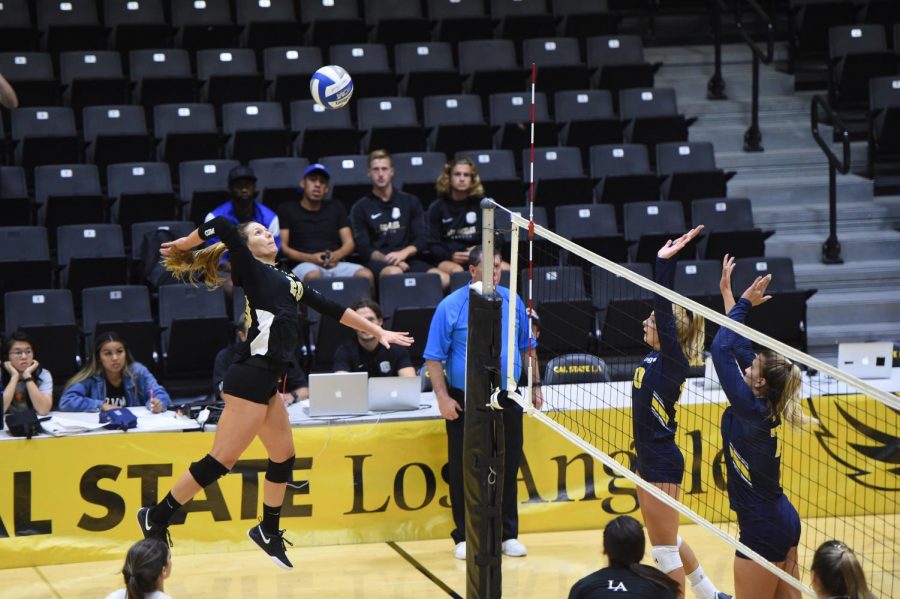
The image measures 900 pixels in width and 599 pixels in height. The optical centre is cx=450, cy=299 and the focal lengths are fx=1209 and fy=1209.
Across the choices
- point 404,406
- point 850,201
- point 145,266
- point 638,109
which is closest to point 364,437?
point 404,406

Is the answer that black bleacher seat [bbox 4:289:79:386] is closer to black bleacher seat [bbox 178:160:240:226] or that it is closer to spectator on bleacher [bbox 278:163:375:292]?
black bleacher seat [bbox 178:160:240:226]

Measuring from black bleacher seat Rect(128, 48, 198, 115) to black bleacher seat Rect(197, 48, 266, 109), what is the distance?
0.50ft

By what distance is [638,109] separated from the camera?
42.9 ft

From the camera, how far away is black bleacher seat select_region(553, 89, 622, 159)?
12.6 m

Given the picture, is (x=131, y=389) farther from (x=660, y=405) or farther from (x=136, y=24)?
(x=136, y=24)

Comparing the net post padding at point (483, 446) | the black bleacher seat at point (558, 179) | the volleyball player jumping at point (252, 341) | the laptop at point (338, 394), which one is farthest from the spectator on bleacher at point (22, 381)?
the black bleacher seat at point (558, 179)

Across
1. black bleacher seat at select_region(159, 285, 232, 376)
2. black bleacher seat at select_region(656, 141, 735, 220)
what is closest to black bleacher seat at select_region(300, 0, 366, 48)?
black bleacher seat at select_region(656, 141, 735, 220)

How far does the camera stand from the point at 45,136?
11.7 meters

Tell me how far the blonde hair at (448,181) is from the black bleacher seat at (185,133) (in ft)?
8.20

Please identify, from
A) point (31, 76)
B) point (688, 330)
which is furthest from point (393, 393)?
point (31, 76)

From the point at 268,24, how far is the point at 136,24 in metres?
1.45

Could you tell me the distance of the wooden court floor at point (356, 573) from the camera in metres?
7.65

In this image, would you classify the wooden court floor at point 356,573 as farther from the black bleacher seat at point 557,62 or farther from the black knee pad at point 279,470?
the black bleacher seat at point 557,62

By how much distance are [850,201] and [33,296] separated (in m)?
8.40
